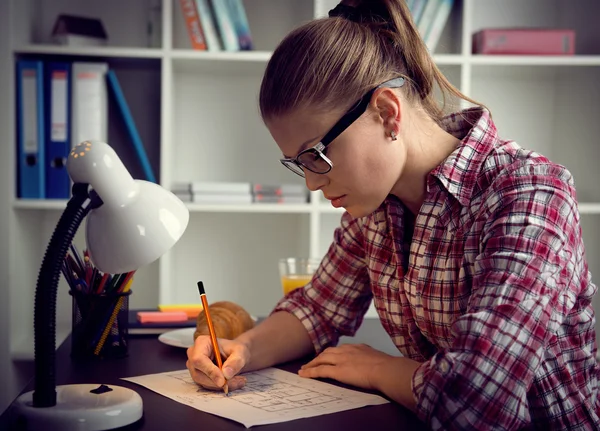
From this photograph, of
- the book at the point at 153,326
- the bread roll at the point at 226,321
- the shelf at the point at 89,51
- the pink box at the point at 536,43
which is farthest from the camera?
the pink box at the point at 536,43

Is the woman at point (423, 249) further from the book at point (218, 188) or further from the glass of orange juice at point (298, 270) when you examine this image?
the book at point (218, 188)

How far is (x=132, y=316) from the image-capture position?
1472 mm

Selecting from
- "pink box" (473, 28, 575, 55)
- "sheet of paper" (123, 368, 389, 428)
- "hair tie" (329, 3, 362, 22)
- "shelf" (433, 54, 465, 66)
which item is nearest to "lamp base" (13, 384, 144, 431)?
"sheet of paper" (123, 368, 389, 428)

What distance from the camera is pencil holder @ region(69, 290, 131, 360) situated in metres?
1.15

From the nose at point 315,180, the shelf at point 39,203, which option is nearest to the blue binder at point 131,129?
the shelf at point 39,203

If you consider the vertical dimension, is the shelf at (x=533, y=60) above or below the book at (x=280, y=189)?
above

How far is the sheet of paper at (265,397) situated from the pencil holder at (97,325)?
0.13 meters

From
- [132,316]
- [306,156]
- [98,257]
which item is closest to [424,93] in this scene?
[306,156]

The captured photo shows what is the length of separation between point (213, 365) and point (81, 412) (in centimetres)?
24

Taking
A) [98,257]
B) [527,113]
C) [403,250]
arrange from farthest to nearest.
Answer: [527,113], [403,250], [98,257]

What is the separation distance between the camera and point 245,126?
8.64 ft

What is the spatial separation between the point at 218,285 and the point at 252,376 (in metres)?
1.59

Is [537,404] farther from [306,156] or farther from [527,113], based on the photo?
[527,113]

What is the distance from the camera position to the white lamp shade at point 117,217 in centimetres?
78
